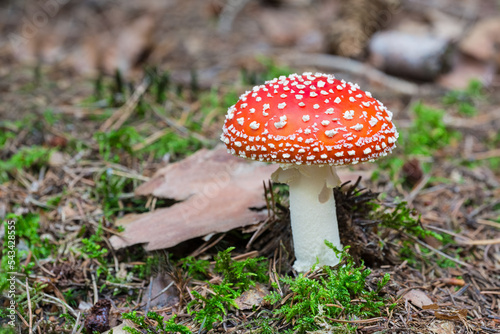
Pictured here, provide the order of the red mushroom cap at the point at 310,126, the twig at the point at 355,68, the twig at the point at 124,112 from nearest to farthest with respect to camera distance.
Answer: the red mushroom cap at the point at 310,126, the twig at the point at 124,112, the twig at the point at 355,68

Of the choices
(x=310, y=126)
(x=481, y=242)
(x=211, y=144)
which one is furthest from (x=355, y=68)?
(x=310, y=126)

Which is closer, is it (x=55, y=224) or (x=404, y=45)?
(x=55, y=224)

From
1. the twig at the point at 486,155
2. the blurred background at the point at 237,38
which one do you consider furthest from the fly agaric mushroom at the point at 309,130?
the blurred background at the point at 237,38

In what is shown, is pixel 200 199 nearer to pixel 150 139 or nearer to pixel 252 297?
pixel 252 297

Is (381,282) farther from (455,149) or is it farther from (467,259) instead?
(455,149)

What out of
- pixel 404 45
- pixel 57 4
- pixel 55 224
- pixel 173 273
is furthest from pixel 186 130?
pixel 57 4

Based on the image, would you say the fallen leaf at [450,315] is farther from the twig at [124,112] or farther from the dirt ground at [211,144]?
the twig at [124,112]
